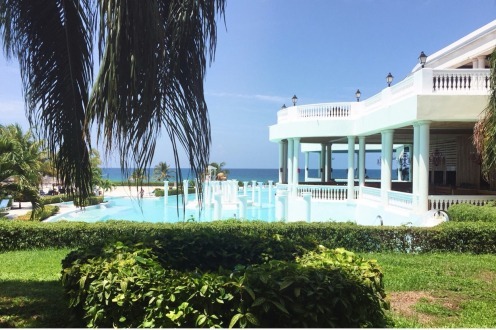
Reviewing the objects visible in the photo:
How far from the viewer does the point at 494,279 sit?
6602mm

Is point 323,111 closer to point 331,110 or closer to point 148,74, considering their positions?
point 331,110

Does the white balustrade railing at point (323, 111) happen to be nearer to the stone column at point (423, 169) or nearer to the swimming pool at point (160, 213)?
the stone column at point (423, 169)

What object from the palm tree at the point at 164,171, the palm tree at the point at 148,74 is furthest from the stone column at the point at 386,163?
the palm tree at the point at 148,74

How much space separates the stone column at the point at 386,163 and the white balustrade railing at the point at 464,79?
3.21 metres

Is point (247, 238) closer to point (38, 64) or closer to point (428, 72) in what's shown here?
point (38, 64)

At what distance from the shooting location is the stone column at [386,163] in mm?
14570

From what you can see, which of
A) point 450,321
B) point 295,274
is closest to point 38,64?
point 295,274

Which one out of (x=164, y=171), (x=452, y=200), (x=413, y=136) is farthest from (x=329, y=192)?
(x=164, y=171)

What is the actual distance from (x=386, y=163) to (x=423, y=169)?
2.79 metres

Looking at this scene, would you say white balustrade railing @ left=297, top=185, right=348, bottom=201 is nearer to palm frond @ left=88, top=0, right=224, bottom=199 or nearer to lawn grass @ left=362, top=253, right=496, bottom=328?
lawn grass @ left=362, top=253, right=496, bottom=328

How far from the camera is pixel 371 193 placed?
53.2 ft

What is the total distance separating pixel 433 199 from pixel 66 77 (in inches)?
447

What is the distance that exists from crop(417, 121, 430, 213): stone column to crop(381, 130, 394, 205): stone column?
7.88 ft

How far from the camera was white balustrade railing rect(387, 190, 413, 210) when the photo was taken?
507 inches
